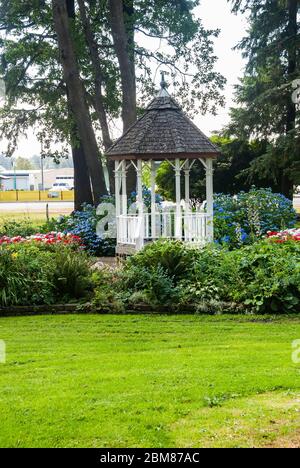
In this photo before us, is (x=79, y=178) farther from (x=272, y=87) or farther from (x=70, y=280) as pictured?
(x=70, y=280)

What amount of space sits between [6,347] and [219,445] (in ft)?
11.5

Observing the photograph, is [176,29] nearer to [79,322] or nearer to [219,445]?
[79,322]

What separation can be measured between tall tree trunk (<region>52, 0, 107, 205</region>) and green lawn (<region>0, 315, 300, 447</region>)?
37.6 feet

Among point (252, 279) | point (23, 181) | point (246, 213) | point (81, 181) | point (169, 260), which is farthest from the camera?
point (23, 181)

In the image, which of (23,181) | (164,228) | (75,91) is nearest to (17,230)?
(75,91)

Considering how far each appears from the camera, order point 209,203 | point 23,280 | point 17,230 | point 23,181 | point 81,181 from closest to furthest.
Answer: point 23,280 < point 209,203 < point 17,230 < point 81,181 < point 23,181

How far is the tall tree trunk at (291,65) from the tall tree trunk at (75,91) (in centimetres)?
656

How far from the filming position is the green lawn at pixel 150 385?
4.29 metres

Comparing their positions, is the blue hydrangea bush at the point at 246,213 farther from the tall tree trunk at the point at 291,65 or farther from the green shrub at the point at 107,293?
the tall tree trunk at the point at 291,65

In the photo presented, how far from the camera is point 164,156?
42.5 ft

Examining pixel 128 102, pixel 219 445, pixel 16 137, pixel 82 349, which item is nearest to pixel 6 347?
pixel 82 349

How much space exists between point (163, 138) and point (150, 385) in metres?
8.45

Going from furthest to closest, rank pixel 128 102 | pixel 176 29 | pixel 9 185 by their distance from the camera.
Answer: pixel 9 185 < pixel 176 29 < pixel 128 102

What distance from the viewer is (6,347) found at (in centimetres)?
697
